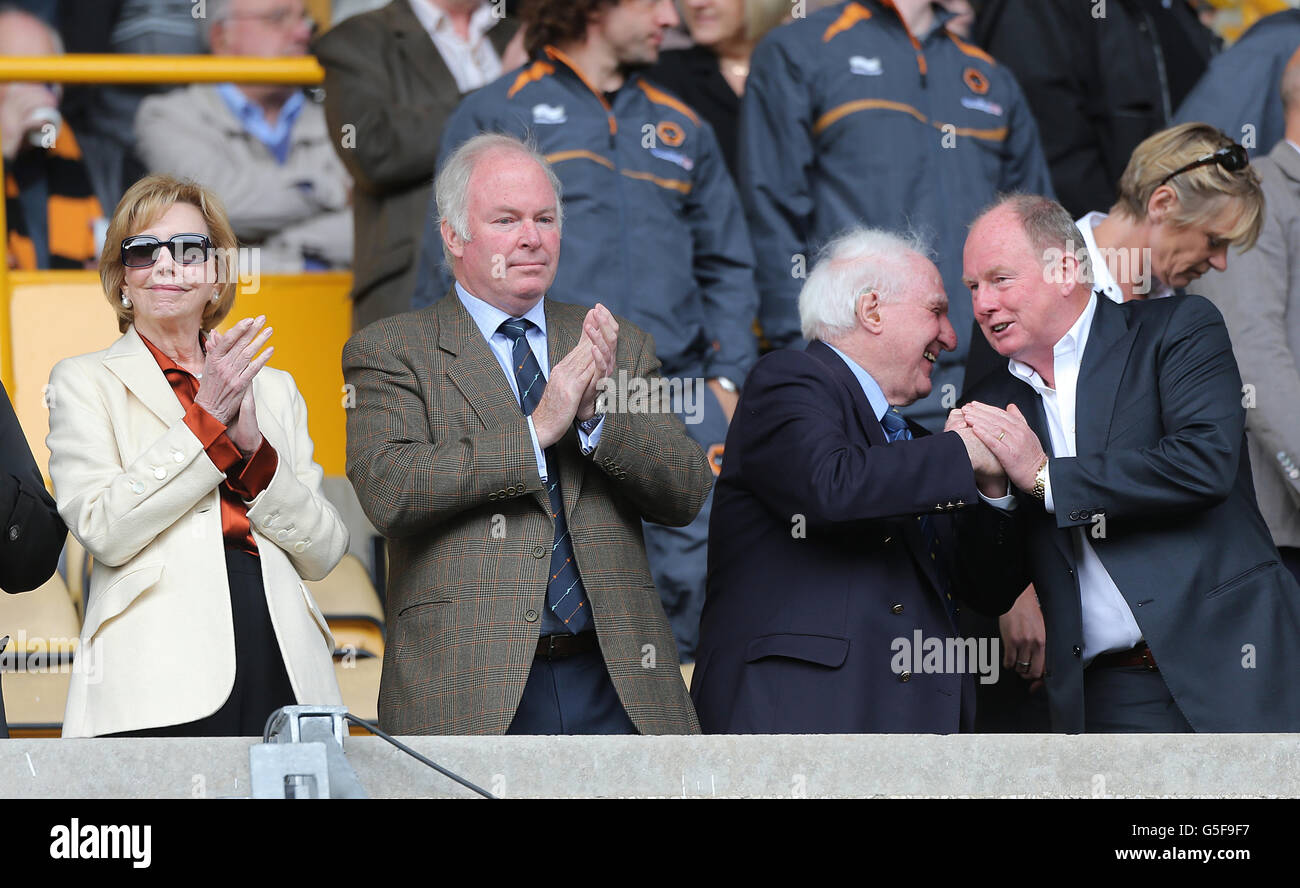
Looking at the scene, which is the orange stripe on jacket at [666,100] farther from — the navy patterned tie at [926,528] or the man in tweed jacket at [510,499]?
the navy patterned tie at [926,528]

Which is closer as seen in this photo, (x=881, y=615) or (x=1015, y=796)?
(x=1015, y=796)

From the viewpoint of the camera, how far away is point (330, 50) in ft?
19.0

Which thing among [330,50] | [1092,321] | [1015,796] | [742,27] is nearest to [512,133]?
[330,50]

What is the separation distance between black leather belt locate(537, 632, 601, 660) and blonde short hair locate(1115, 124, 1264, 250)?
5.87 ft

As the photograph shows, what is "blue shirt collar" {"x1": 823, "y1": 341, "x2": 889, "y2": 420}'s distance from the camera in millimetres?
4113

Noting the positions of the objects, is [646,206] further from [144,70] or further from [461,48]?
[144,70]

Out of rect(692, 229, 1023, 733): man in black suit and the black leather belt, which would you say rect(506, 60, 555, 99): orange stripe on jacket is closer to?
rect(692, 229, 1023, 733): man in black suit

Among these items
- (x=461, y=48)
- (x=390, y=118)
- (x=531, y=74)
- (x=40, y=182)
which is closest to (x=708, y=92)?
(x=461, y=48)

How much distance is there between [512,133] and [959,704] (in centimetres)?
209

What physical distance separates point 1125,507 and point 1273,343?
129 cm

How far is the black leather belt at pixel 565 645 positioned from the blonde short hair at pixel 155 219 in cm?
97

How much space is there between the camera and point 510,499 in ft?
12.6

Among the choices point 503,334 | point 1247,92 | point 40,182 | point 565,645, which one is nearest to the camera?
point 565,645
